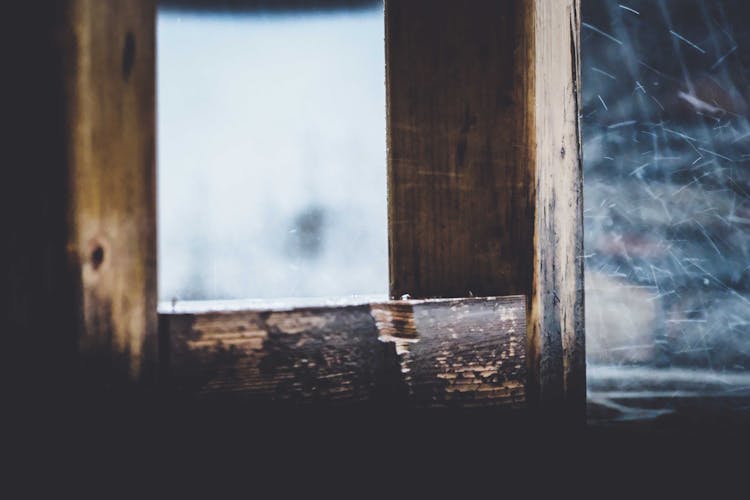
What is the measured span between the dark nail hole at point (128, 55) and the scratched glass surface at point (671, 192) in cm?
361

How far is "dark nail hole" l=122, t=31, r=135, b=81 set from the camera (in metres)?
0.73

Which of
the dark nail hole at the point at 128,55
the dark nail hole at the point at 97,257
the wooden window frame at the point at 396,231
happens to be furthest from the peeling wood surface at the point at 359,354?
the dark nail hole at the point at 128,55

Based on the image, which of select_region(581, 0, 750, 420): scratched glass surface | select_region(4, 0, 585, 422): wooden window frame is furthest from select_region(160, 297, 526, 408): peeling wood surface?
select_region(581, 0, 750, 420): scratched glass surface

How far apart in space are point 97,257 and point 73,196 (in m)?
0.08

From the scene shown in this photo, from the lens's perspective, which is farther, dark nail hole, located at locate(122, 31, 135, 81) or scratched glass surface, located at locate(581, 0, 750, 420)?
scratched glass surface, located at locate(581, 0, 750, 420)

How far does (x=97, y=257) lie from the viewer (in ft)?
2.32

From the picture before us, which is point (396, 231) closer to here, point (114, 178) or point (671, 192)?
point (114, 178)

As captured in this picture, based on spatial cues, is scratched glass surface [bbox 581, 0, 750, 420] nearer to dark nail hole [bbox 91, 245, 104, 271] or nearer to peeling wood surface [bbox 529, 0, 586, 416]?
peeling wood surface [bbox 529, 0, 586, 416]

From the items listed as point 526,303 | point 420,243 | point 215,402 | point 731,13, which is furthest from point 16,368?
point 731,13

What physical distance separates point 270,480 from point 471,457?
0.34m

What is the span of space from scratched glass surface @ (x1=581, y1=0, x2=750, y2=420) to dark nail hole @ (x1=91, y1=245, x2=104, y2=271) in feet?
12.0

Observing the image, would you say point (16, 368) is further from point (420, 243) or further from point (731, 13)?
point (731, 13)

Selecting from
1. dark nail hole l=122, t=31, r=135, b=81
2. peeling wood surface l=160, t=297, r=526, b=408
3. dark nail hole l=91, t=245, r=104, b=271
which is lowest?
peeling wood surface l=160, t=297, r=526, b=408

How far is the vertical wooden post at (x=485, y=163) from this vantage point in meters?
1.00
